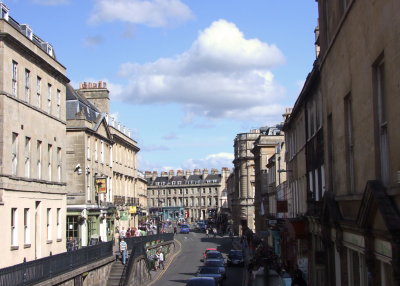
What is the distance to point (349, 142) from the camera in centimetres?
1545

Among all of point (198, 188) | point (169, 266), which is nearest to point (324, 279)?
point (169, 266)

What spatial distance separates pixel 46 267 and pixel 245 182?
72.0m

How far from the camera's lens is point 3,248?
90.2ft

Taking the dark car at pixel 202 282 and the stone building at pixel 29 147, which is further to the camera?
the stone building at pixel 29 147

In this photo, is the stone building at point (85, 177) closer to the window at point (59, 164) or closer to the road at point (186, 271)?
the road at point (186, 271)

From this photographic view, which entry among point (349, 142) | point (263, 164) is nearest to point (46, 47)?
point (349, 142)

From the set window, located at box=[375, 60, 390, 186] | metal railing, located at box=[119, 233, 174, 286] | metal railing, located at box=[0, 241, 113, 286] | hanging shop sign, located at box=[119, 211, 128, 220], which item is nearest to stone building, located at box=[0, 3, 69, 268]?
metal railing, located at box=[0, 241, 113, 286]

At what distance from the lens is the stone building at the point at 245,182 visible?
9169 cm

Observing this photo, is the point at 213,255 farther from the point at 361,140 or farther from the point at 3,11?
the point at 361,140

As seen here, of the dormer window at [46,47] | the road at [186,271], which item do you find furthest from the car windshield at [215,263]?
the dormer window at [46,47]

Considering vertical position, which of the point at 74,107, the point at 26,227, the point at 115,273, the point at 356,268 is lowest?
the point at 115,273

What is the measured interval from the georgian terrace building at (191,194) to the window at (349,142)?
16404cm

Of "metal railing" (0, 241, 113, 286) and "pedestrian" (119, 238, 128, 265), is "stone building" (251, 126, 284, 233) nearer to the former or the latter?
"pedestrian" (119, 238, 128, 265)

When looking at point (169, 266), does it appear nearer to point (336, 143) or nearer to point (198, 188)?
point (336, 143)
